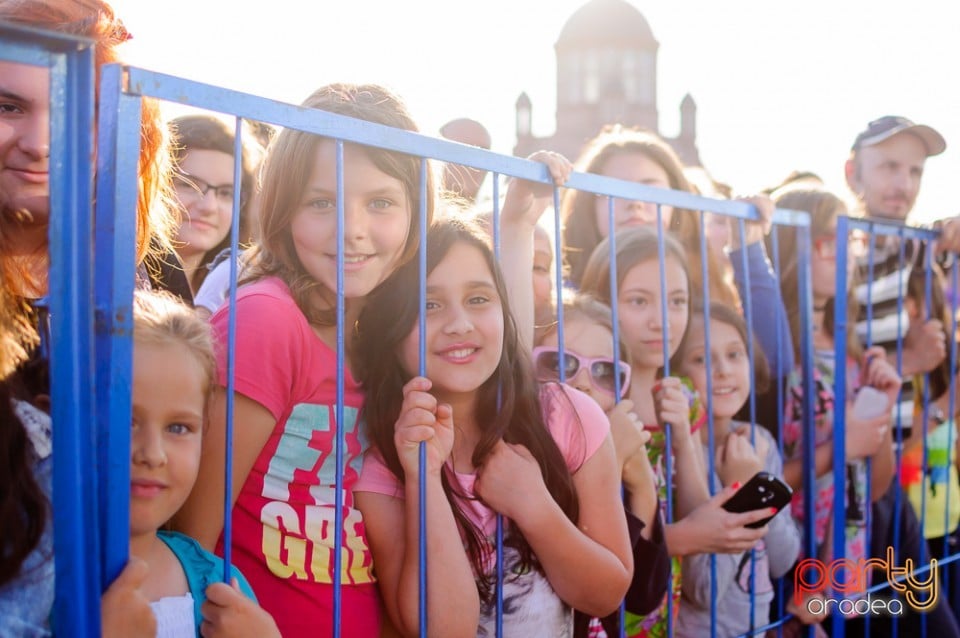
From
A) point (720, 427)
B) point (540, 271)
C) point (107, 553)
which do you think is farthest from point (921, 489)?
point (107, 553)

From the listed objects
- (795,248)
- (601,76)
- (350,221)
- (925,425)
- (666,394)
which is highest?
(601,76)

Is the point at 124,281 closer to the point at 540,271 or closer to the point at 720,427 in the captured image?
the point at 540,271

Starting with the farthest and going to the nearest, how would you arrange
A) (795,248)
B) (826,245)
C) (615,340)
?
(826,245), (795,248), (615,340)

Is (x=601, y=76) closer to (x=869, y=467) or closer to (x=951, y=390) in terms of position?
(x=951, y=390)

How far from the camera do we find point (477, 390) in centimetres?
208

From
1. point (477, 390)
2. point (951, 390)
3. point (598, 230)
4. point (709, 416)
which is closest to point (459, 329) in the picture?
point (477, 390)

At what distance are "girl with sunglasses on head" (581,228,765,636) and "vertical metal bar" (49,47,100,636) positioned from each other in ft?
5.28

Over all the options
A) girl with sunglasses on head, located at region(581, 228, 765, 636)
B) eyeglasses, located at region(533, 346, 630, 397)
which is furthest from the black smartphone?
eyeglasses, located at region(533, 346, 630, 397)

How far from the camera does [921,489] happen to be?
415 centimetres

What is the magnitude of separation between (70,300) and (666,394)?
172cm

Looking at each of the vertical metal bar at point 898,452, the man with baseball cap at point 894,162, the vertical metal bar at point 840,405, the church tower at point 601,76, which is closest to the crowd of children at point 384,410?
the vertical metal bar at point 840,405

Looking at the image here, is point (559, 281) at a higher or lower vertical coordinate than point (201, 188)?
lower

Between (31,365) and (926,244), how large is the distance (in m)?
3.71

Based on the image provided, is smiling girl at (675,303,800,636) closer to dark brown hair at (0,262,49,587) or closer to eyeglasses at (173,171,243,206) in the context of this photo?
eyeglasses at (173,171,243,206)
